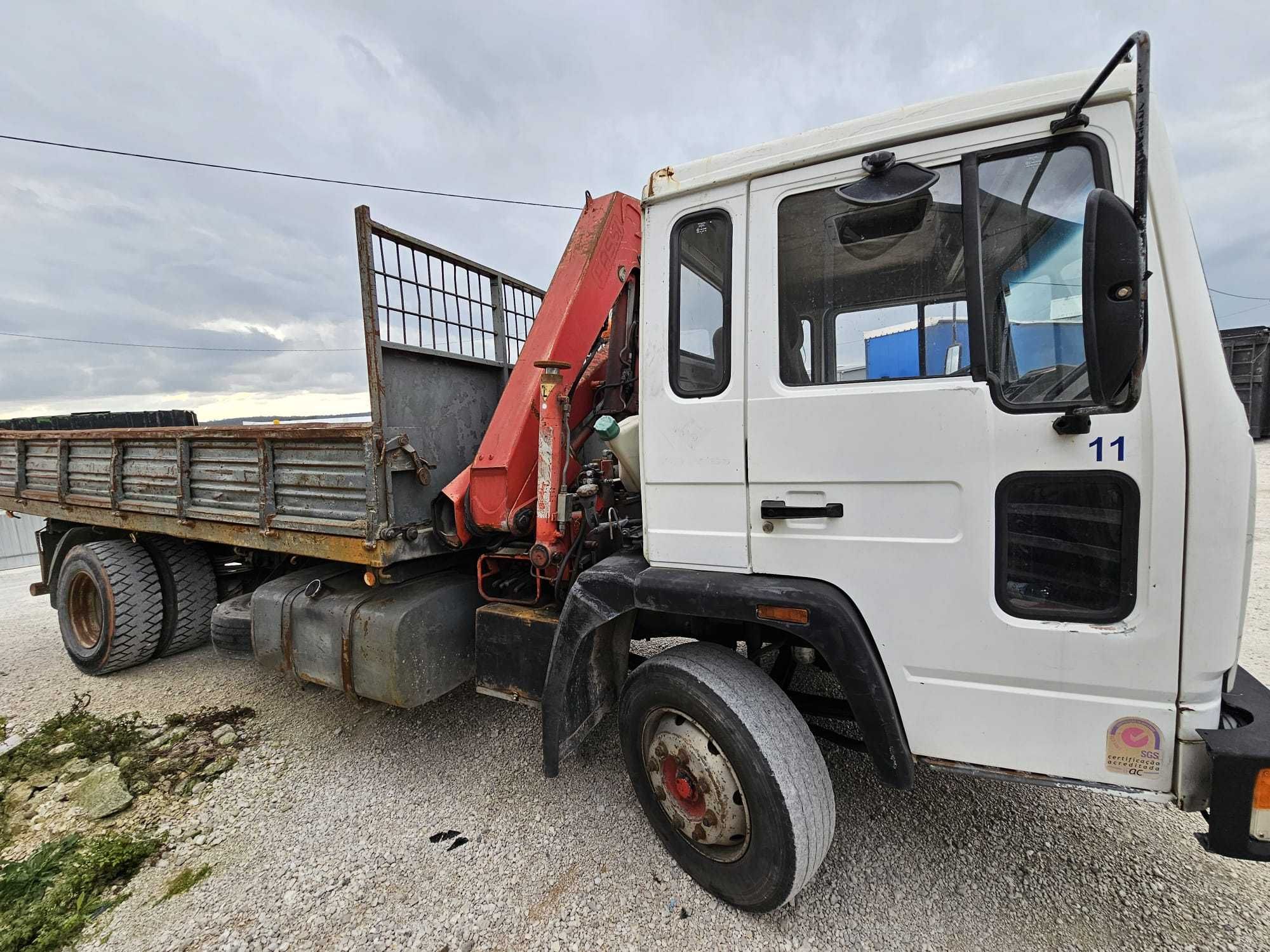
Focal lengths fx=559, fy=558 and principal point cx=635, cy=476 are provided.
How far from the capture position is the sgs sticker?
4.88 feet

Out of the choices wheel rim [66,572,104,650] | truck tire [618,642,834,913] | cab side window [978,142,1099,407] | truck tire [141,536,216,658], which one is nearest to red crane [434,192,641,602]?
truck tire [618,642,834,913]

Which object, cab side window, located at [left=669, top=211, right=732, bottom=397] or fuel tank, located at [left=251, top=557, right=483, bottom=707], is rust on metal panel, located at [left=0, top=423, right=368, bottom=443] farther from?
cab side window, located at [left=669, top=211, right=732, bottom=397]

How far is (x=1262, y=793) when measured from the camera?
1.38 metres

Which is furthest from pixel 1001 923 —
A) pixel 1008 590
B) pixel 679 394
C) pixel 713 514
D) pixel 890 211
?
pixel 890 211

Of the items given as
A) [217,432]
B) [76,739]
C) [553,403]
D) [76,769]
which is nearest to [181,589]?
[76,739]

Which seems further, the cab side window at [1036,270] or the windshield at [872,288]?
the windshield at [872,288]

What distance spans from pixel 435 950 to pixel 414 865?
431mm

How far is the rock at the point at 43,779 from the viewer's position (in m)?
2.91

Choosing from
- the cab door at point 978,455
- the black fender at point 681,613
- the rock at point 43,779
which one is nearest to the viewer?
the cab door at point 978,455

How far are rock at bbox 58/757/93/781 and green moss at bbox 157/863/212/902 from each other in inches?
49.5

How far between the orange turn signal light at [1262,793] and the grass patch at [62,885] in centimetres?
370

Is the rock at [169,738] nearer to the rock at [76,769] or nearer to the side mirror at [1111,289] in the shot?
the rock at [76,769]

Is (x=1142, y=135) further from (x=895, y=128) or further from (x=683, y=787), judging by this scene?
(x=683, y=787)

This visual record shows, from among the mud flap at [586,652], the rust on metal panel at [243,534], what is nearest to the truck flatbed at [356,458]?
A: the rust on metal panel at [243,534]
